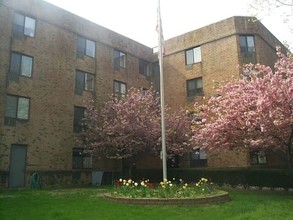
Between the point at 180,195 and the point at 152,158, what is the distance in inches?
743

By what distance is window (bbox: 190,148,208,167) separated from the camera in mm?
28805

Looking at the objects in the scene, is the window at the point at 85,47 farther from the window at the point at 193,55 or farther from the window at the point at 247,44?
the window at the point at 247,44

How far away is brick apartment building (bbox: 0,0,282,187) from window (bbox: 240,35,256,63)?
0.26 ft

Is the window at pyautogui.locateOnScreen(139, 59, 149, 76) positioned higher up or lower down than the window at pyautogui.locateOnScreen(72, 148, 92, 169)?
higher up

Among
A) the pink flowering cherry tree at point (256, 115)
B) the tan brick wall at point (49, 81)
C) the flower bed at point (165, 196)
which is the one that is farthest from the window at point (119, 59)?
the flower bed at point (165, 196)

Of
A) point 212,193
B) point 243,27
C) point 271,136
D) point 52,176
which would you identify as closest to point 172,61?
point 243,27

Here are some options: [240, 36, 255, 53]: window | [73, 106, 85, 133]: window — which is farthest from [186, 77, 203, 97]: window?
[73, 106, 85, 133]: window

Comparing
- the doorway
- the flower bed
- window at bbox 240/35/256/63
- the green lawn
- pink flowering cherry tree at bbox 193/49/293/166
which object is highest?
window at bbox 240/35/256/63

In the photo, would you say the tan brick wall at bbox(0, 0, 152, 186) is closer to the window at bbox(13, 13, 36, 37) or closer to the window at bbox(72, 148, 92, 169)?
the window at bbox(13, 13, 36, 37)

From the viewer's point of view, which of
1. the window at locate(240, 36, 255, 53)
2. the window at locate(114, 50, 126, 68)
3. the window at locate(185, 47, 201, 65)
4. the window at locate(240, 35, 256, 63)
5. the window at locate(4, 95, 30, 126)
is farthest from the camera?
the window at locate(114, 50, 126, 68)

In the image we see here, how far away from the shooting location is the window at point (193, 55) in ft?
103

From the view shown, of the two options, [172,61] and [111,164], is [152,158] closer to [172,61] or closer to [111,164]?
[111,164]

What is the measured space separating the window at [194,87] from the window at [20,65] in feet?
45.7

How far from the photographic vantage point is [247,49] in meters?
28.7
